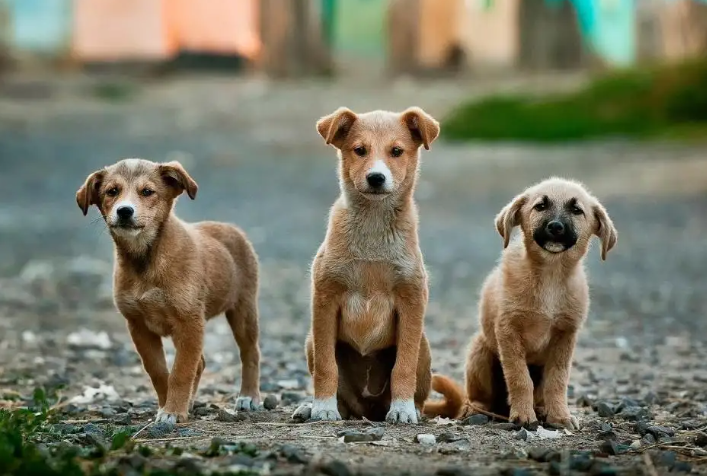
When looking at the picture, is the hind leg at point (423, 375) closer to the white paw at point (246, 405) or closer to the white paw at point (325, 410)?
the white paw at point (325, 410)

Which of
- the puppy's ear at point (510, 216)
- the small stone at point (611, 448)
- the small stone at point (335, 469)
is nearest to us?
the small stone at point (335, 469)

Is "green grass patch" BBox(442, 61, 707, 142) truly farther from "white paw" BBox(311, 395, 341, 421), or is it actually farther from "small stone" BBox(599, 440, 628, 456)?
"small stone" BBox(599, 440, 628, 456)

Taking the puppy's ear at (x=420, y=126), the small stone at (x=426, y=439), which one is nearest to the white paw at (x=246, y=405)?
the small stone at (x=426, y=439)

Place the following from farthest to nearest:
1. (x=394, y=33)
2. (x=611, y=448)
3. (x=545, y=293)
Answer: (x=394, y=33)
(x=545, y=293)
(x=611, y=448)

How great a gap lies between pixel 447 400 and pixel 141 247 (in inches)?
83.7

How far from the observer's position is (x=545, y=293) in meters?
6.45

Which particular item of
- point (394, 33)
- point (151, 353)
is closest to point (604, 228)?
point (151, 353)

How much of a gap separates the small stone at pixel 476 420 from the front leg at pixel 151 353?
1.65 meters

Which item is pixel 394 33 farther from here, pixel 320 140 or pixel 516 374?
pixel 516 374

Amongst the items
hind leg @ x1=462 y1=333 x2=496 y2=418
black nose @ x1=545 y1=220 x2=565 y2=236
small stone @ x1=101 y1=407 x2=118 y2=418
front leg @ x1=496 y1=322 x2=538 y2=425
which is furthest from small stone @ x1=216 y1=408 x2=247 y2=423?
black nose @ x1=545 y1=220 x2=565 y2=236

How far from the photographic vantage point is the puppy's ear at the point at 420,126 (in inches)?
257

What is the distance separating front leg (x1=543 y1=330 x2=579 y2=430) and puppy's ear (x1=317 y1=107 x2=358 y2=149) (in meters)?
1.61

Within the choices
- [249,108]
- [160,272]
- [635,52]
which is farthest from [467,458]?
[635,52]

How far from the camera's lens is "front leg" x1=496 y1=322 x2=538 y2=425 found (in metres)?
6.33
